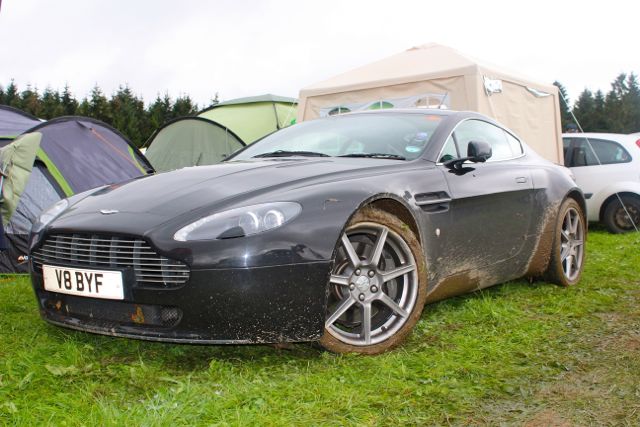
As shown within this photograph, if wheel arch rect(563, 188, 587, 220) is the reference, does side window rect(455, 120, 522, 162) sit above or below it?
above

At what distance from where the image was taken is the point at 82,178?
20.4 feet

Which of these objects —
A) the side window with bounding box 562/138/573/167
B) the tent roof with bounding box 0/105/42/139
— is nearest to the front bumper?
the tent roof with bounding box 0/105/42/139

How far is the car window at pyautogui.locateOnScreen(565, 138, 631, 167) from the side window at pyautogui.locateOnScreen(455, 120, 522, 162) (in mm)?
4897

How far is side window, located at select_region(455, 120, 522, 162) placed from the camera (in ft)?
13.1

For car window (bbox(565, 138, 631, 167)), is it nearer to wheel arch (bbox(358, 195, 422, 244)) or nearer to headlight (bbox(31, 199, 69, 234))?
wheel arch (bbox(358, 195, 422, 244))

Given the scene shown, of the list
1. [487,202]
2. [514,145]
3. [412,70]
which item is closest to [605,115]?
[412,70]

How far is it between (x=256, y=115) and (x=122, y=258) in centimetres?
1029

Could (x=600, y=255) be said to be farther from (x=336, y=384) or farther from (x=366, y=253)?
(x=336, y=384)

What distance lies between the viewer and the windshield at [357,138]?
12.1 feet

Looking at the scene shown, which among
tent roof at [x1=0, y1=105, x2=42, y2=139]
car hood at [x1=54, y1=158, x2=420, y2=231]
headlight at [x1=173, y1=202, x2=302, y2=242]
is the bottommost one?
headlight at [x1=173, y1=202, x2=302, y2=242]

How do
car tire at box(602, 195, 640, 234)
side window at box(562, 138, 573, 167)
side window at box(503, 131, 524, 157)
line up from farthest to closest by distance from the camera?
side window at box(562, 138, 573, 167) < car tire at box(602, 195, 640, 234) < side window at box(503, 131, 524, 157)

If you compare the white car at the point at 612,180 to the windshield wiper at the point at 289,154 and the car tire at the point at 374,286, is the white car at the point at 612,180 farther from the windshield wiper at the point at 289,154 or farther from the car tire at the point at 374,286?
the car tire at the point at 374,286

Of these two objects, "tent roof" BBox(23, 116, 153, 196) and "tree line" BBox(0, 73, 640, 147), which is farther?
"tree line" BBox(0, 73, 640, 147)

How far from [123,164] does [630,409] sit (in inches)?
230
